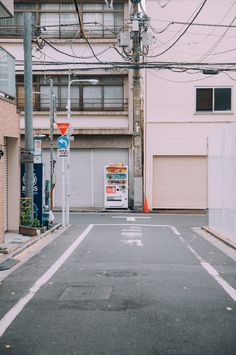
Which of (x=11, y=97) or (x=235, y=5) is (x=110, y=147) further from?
(x=11, y=97)

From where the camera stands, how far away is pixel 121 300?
9188mm

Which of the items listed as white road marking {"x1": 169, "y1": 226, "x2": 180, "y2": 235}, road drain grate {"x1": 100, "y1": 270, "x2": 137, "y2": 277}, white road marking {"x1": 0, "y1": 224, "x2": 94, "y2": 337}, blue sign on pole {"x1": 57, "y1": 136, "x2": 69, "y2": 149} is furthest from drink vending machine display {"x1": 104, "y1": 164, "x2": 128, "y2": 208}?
road drain grate {"x1": 100, "y1": 270, "x2": 137, "y2": 277}

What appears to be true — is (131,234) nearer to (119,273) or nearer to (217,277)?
(119,273)

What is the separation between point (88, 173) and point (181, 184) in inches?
210

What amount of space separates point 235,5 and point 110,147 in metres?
10.2

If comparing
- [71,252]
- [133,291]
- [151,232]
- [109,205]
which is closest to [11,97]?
[71,252]

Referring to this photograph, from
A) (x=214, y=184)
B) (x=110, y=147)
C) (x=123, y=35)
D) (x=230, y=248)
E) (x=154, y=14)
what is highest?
(x=154, y=14)

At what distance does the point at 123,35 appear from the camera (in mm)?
26219

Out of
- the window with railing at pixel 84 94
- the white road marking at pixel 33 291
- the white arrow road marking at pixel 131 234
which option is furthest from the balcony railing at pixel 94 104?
the white road marking at pixel 33 291

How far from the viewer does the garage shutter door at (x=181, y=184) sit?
3162 centimetres

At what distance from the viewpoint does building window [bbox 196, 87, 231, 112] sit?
31359 mm

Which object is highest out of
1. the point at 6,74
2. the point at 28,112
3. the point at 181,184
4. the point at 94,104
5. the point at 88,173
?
the point at 94,104

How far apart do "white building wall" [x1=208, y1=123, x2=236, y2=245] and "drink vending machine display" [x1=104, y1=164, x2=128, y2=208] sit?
9.93 m

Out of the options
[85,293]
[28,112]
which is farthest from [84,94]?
[85,293]
